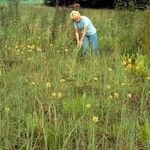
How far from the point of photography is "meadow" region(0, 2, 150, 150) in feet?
13.5

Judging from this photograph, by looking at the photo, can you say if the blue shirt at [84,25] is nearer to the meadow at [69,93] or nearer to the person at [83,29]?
the person at [83,29]

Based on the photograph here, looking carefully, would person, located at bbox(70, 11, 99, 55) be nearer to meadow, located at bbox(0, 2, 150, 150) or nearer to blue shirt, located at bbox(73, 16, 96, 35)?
blue shirt, located at bbox(73, 16, 96, 35)

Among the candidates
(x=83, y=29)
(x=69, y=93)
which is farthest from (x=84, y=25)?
(x=69, y=93)

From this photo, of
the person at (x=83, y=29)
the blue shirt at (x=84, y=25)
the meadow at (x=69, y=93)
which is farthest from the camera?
the blue shirt at (x=84, y=25)

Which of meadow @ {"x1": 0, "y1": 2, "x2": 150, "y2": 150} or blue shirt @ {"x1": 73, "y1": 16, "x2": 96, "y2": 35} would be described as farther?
blue shirt @ {"x1": 73, "y1": 16, "x2": 96, "y2": 35}

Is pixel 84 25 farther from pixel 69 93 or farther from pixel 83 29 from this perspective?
pixel 69 93

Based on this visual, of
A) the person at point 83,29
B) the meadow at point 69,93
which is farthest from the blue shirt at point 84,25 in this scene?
the meadow at point 69,93

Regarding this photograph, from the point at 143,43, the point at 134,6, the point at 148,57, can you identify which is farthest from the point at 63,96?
the point at 134,6

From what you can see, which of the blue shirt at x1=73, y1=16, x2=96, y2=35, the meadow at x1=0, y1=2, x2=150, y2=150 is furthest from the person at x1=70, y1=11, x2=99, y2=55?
the meadow at x1=0, y1=2, x2=150, y2=150

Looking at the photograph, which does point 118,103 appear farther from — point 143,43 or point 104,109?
point 143,43

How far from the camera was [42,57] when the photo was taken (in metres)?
6.73

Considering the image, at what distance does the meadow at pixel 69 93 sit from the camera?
13.5 ft

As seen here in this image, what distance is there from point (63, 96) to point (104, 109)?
57cm

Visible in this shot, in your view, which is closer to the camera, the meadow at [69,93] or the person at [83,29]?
the meadow at [69,93]
